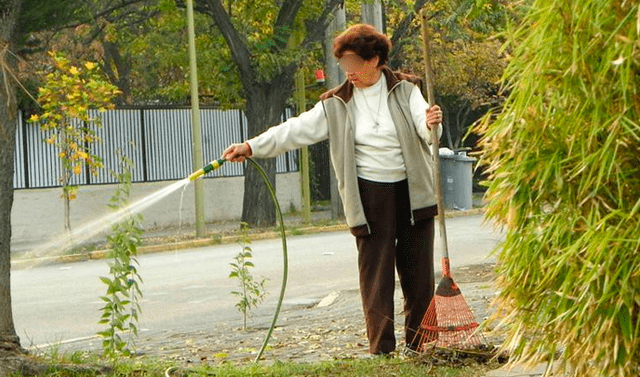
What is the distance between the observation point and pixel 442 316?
248 inches

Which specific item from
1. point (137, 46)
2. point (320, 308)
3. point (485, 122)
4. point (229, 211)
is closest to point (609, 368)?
point (485, 122)

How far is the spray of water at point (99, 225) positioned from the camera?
6680 millimetres

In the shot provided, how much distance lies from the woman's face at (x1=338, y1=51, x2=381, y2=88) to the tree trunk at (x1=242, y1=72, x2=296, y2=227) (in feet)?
54.0

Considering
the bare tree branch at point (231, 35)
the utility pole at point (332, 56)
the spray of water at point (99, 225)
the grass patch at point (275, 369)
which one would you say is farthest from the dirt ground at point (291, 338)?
the utility pole at point (332, 56)

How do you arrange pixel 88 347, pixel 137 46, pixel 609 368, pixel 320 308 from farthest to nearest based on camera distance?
pixel 137 46 < pixel 320 308 < pixel 88 347 < pixel 609 368

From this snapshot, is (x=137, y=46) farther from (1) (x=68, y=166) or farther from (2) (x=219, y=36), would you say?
(1) (x=68, y=166)

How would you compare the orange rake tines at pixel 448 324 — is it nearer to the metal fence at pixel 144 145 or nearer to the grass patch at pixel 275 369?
the grass patch at pixel 275 369

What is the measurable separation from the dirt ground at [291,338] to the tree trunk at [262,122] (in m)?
12.7

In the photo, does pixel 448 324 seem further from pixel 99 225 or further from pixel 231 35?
pixel 231 35

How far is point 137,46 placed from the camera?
31.1 metres

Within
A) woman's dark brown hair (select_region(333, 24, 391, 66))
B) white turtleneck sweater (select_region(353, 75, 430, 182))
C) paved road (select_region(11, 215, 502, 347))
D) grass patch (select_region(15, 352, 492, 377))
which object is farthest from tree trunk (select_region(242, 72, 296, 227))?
grass patch (select_region(15, 352, 492, 377))

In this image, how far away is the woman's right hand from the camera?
624cm

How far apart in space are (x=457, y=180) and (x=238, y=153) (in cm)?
A: 2147

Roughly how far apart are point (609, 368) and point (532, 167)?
0.56 meters
